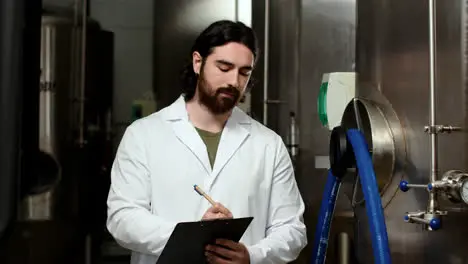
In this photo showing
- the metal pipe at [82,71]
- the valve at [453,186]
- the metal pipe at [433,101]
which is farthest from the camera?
the metal pipe at [82,71]

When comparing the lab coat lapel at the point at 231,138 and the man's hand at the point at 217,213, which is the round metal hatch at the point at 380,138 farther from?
the man's hand at the point at 217,213

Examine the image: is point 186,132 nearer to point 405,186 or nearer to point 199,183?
point 199,183

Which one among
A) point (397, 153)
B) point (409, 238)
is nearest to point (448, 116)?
point (397, 153)

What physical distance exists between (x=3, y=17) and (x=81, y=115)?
1.36 feet

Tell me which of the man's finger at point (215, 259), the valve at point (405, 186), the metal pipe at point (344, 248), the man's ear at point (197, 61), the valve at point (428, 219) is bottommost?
the metal pipe at point (344, 248)

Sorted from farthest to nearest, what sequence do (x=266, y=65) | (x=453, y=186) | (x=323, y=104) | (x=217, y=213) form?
(x=266, y=65), (x=323, y=104), (x=217, y=213), (x=453, y=186)

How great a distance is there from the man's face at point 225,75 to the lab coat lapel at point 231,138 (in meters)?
0.07

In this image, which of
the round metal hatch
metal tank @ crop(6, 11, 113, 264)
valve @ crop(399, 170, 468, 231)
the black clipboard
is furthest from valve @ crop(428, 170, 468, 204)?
metal tank @ crop(6, 11, 113, 264)

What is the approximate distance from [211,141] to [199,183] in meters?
0.13

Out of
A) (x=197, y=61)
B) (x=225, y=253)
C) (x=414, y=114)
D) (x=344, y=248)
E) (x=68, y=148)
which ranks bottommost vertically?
(x=344, y=248)

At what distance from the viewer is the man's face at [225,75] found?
142 centimetres

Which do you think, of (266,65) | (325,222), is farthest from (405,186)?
(266,65)

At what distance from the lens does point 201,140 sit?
1.47 m

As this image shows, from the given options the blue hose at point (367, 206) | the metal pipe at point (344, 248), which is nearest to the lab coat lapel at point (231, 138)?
the blue hose at point (367, 206)
